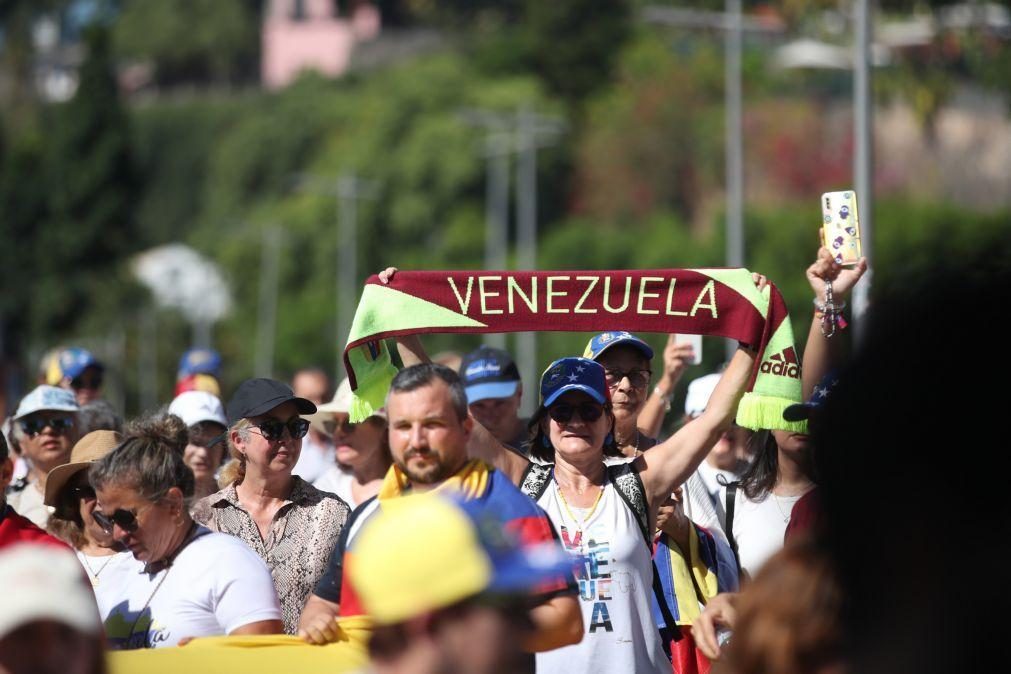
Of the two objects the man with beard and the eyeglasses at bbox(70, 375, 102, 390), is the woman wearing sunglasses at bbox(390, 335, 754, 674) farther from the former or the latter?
the eyeglasses at bbox(70, 375, 102, 390)

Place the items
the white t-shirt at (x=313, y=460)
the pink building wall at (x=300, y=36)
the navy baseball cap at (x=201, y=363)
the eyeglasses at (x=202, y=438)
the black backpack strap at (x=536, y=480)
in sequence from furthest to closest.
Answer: the pink building wall at (x=300, y=36) < the navy baseball cap at (x=201, y=363) < the white t-shirt at (x=313, y=460) < the eyeglasses at (x=202, y=438) < the black backpack strap at (x=536, y=480)

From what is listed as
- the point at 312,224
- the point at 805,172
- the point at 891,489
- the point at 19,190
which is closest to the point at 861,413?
the point at 891,489

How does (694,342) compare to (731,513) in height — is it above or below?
above

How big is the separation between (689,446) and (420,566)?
2.83 m

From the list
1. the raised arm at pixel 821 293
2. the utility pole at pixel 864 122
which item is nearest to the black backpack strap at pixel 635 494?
the raised arm at pixel 821 293

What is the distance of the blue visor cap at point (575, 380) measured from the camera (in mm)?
6000

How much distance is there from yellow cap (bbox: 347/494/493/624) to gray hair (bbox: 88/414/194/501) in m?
2.70

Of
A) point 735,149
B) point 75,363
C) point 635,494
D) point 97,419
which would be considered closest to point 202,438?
point 97,419

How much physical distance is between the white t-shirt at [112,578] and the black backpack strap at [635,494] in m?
1.52

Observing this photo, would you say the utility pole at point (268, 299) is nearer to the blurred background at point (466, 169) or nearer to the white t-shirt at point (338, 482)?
the blurred background at point (466, 169)

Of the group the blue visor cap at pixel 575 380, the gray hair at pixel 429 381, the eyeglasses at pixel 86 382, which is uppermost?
the gray hair at pixel 429 381

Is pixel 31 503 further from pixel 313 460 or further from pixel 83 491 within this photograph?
pixel 313 460

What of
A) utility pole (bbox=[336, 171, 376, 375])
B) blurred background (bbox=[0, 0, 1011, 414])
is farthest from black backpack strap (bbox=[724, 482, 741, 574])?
utility pole (bbox=[336, 171, 376, 375])

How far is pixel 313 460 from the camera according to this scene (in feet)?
35.3
